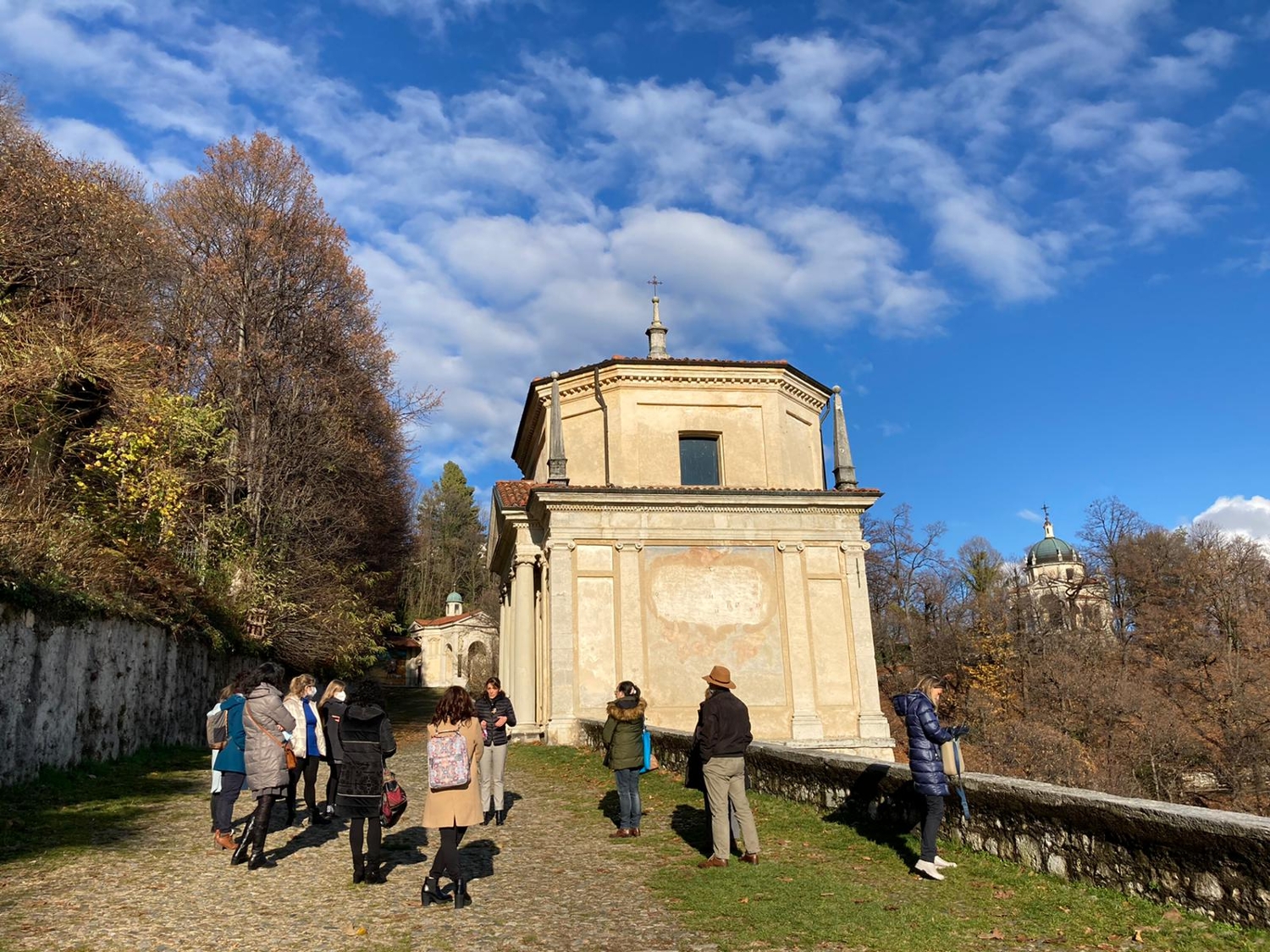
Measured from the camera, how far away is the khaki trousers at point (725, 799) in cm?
747

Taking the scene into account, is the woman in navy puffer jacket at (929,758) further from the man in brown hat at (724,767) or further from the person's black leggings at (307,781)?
the person's black leggings at (307,781)

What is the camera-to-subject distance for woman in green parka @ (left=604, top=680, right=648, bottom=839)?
8.79 m

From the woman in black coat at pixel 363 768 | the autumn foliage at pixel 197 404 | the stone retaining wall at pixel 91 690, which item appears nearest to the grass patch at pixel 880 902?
the woman in black coat at pixel 363 768

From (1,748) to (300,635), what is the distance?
12.3 metres

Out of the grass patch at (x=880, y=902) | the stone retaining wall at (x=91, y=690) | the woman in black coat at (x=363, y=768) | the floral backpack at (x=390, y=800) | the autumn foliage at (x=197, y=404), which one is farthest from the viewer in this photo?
the autumn foliage at (x=197, y=404)

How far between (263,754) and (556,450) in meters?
13.2

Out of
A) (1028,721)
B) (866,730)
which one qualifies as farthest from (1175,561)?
(866,730)

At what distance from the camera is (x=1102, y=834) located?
5926 millimetres

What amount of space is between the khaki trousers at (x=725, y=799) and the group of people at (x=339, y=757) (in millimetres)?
2058

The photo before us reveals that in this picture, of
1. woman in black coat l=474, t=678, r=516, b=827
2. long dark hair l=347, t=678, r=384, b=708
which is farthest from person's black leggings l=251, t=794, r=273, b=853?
woman in black coat l=474, t=678, r=516, b=827

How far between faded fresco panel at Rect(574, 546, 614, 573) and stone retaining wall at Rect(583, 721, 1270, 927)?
1043cm

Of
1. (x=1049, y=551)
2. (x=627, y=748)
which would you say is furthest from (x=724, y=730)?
(x=1049, y=551)

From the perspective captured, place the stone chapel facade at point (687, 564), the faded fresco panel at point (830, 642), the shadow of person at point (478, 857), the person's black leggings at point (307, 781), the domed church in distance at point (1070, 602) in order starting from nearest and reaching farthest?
the shadow of person at point (478, 857), the person's black leggings at point (307, 781), the stone chapel facade at point (687, 564), the faded fresco panel at point (830, 642), the domed church in distance at point (1070, 602)

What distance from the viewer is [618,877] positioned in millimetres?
7426
